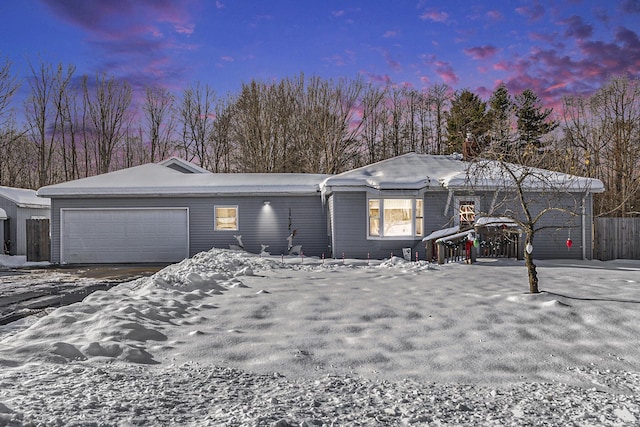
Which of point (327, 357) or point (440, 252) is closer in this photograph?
point (327, 357)

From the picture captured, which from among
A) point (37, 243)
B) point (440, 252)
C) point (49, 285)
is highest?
point (37, 243)

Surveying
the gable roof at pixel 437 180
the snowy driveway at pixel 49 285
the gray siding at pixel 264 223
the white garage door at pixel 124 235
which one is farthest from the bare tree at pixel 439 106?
the snowy driveway at pixel 49 285

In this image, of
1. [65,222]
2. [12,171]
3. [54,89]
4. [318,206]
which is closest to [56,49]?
[54,89]

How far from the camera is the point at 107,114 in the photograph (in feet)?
108

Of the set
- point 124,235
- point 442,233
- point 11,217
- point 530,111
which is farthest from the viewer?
point 530,111

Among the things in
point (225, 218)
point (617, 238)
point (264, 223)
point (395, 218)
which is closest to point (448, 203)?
point (395, 218)

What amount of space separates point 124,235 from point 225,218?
4088mm

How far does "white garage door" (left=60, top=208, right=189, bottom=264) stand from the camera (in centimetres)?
1614

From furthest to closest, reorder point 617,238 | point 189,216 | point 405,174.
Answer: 1. point 189,216
2. point 617,238
3. point 405,174

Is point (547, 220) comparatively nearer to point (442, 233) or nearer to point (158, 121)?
Answer: point (442, 233)

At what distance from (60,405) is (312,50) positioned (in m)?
27.0

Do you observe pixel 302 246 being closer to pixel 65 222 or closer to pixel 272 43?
pixel 65 222

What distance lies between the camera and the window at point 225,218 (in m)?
16.5

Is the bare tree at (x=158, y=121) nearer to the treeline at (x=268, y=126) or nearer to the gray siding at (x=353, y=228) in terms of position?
the treeline at (x=268, y=126)
